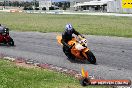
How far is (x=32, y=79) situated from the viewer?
1103 cm

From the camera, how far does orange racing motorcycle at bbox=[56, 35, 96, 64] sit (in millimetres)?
15098

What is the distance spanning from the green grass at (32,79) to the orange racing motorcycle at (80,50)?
2.93 m

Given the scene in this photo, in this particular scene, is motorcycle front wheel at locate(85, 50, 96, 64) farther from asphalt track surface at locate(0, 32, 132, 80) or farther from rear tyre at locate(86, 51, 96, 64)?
asphalt track surface at locate(0, 32, 132, 80)

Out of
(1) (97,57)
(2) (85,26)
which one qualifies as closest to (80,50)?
(1) (97,57)

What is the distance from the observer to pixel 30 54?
18156mm

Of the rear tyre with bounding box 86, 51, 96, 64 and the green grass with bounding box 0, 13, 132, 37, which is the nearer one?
the rear tyre with bounding box 86, 51, 96, 64

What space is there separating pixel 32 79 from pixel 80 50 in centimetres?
478

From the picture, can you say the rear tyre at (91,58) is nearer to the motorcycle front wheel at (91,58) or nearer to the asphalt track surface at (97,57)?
the motorcycle front wheel at (91,58)

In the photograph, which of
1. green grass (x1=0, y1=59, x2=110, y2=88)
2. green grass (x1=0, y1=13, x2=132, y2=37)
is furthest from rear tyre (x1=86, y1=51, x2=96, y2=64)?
green grass (x1=0, y1=13, x2=132, y2=37)

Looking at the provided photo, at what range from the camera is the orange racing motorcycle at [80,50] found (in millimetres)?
15098

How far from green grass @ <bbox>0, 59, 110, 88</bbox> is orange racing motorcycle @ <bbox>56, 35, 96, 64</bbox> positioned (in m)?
2.93

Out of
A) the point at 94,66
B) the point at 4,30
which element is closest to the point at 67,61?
the point at 94,66

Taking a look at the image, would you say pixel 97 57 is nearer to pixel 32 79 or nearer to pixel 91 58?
pixel 91 58

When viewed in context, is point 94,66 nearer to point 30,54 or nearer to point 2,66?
point 2,66
